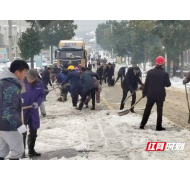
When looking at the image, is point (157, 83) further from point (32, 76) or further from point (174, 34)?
point (174, 34)

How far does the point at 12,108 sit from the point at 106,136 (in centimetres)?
468

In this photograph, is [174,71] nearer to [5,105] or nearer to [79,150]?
[79,150]

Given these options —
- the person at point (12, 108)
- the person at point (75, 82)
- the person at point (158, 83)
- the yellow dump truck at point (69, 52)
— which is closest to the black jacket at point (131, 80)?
the person at point (75, 82)

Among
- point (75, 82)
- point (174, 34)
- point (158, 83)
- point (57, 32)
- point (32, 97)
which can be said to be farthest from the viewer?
point (57, 32)

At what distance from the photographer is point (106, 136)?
9.69 metres

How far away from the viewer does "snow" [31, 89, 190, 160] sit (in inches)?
304

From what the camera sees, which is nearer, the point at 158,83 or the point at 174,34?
the point at 158,83

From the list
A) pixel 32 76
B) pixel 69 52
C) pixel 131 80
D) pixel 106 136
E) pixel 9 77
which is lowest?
pixel 106 136

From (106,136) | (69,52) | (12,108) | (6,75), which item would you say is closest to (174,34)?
(69,52)

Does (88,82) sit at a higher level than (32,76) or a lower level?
lower

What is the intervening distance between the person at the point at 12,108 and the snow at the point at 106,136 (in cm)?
218

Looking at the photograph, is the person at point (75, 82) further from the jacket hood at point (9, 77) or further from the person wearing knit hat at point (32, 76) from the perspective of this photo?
the jacket hood at point (9, 77)

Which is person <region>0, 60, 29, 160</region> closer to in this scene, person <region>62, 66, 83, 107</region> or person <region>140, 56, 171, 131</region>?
person <region>140, 56, 171, 131</region>

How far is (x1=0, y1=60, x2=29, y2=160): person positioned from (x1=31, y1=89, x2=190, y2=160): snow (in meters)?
2.18
